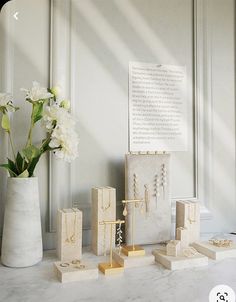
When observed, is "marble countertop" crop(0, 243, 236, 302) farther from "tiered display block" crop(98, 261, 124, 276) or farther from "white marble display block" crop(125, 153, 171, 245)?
"white marble display block" crop(125, 153, 171, 245)

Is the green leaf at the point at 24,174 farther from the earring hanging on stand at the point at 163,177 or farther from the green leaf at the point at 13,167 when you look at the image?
the earring hanging on stand at the point at 163,177

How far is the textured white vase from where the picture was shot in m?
0.96

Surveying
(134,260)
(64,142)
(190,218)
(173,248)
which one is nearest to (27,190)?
(64,142)

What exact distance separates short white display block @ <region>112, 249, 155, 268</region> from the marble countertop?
18 mm

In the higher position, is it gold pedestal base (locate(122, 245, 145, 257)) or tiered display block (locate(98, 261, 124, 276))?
gold pedestal base (locate(122, 245, 145, 257))

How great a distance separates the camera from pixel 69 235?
3.34 feet

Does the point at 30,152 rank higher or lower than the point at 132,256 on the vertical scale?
higher

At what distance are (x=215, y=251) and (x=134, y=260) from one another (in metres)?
0.28

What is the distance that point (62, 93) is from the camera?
3.92 feet

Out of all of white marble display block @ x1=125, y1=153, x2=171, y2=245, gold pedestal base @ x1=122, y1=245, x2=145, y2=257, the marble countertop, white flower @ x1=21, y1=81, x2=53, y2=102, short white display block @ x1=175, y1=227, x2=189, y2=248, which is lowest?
the marble countertop

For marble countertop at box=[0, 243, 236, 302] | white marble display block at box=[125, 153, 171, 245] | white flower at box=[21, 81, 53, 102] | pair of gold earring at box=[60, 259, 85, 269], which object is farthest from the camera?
white marble display block at box=[125, 153, 171, 245]

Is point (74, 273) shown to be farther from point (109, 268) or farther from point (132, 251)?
point (132, 251)

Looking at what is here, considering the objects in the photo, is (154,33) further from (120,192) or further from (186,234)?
(186,234)

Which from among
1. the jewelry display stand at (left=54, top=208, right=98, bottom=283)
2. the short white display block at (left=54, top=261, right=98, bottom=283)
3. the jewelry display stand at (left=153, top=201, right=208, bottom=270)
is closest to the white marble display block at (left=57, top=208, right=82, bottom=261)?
the jewelry display stand at (left=54, top=208, right=98, bottom=283)
